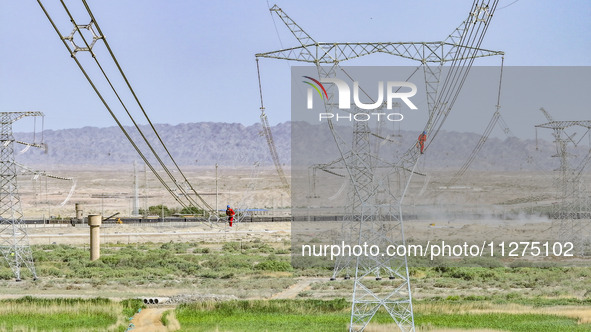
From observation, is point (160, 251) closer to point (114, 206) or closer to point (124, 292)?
point (124, 292)

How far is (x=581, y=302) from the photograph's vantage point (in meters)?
40.8

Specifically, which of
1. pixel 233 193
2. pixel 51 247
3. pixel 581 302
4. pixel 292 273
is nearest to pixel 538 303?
pixel 581 302

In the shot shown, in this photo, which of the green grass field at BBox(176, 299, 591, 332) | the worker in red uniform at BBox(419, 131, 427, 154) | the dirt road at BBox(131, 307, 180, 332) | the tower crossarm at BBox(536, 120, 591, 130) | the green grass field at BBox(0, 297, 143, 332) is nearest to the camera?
the worker in red uniform at BBox(419, 131, 427, 154)

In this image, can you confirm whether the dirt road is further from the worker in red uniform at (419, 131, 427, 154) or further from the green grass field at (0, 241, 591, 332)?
the worker in red uniform at (419, 131, 427, 154)

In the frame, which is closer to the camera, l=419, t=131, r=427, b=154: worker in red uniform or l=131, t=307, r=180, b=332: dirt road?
l=419, t=131, r=427, b=154: worker in red uniform

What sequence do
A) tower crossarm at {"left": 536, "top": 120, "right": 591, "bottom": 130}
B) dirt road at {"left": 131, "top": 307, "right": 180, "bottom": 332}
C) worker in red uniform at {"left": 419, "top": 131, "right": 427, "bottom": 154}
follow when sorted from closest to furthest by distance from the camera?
1. worker in red uniform at {"left": 419, "top": 131, "right": 427, "bottom": 154}
2. dirt road at {"left": 131, "top": 307, "right": 180, "bottom": 332}
3. tower crossarm at {"left": 536, "top": 120, "right": 591, "bottom": 130}

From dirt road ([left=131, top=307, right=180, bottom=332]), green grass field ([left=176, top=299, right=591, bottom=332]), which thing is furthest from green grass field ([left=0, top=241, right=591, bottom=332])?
dirt road ([left=131, top=307, right=180, bottom=332])

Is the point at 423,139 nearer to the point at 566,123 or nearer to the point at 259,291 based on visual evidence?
the point at 259,291

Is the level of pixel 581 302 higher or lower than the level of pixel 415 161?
lower

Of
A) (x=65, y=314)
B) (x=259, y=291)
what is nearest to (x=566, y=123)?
(x=259, y=291)

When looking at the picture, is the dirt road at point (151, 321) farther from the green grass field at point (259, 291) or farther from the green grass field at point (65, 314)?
the green grass field at point (259, 291)

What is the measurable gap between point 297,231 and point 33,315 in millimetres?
51939

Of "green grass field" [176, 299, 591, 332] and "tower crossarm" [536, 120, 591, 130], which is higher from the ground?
"tower crossarm" [536, 120, 591, 130]

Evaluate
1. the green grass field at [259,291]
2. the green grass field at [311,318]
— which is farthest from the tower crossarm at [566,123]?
the green grass field at [311,318]
